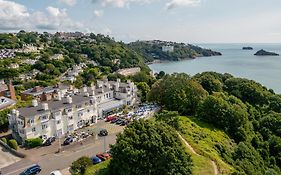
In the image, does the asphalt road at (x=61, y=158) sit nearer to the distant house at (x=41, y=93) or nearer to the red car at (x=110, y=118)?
the red car at (x=110, y=118)

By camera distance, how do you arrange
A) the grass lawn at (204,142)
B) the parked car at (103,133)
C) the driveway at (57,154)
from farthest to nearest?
1. the parked car at (103,133)
2. the driveway at (57,154)
3. the grass lawn at (204,142)

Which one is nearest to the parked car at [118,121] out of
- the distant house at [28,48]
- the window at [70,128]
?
the window at [70,128]

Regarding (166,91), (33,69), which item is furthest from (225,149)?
(33,69)

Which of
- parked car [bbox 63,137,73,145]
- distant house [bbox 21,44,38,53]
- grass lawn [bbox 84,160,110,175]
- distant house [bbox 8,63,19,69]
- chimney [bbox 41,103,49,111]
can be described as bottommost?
parked car [bbox 63,137,73,145]

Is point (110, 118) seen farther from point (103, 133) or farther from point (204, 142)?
point (204, 142)

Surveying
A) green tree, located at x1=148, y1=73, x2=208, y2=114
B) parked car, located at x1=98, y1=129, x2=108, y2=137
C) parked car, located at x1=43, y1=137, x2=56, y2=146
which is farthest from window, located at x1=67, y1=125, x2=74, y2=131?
green tree, located at x1=148, y1=73, x2=208, y2=114

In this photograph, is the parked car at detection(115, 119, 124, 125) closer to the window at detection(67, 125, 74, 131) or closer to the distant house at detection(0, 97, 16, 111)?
the window at detection(67, 125, 74, 131)

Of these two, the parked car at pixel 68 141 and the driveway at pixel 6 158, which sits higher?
the parked car at pixel 68 141

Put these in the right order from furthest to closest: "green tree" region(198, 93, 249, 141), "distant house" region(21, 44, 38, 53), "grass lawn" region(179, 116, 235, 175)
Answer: "distant house" region(21, 44, 38, 53) → "green tree" region(198, 93, 249, 141) → "grass lawn" region(179, 116, 235, 175)
